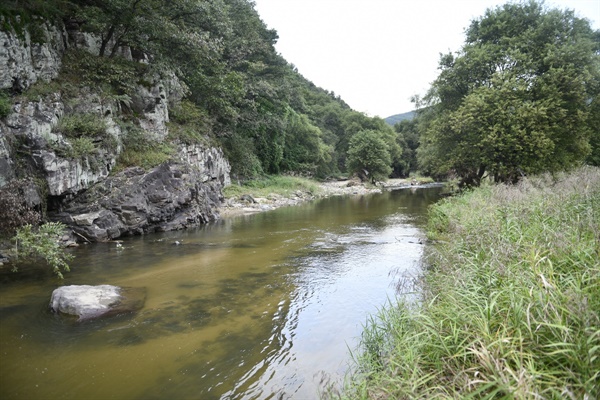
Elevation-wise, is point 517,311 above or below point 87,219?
below

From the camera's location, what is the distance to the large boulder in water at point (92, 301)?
683cm

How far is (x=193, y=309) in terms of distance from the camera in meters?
7.41

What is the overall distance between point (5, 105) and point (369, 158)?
162ft

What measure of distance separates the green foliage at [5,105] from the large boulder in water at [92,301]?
27.8 feet

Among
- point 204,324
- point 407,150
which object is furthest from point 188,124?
point 407,150

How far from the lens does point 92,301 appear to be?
7.07 metres

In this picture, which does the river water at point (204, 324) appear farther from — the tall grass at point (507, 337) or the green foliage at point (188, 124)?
the green foliage at point (188, 124)

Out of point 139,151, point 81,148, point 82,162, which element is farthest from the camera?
point 139,151

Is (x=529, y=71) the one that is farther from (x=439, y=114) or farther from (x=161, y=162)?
(x=161, y=162)

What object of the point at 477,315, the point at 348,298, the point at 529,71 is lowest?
the point at 348,298

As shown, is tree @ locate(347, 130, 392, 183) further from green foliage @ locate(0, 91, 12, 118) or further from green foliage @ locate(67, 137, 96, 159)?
green foliage @ locate(0, 91, 12, 118)

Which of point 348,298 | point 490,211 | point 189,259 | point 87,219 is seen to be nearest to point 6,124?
point 87,219

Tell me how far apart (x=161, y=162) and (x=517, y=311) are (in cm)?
1732

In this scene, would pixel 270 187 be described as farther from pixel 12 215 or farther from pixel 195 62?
pixel 12 215
